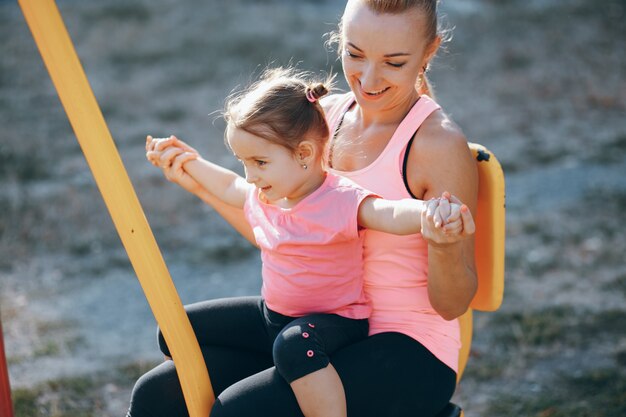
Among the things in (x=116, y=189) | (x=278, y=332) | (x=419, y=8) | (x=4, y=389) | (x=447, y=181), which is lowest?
(x=278, y=332)

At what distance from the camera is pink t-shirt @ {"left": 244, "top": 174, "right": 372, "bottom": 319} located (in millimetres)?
1991

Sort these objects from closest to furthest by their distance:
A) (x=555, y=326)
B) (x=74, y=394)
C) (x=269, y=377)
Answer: (x=269, y=377)
(x=74, y=394)
(x=555, y=326)

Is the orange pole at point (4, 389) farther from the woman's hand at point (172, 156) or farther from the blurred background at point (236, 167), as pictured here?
the blurred background at point (236, 167)

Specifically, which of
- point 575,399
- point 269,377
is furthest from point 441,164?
point 575,399

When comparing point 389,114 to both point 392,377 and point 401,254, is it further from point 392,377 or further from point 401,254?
point 392,377

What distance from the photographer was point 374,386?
1.95 m

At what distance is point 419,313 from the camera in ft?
7.00

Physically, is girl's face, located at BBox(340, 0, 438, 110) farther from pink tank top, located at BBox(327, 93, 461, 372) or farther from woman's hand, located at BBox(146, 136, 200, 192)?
woman's hand, located at BBox(146, 136, 200, 192)

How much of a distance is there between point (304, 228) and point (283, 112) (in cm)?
28

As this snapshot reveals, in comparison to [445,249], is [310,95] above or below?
above

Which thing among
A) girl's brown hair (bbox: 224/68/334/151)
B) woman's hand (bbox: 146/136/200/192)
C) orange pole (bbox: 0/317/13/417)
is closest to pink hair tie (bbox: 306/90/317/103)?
girl's brown hair (bbox: 224/68/334/151)

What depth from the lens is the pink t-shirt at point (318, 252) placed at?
1991 mm

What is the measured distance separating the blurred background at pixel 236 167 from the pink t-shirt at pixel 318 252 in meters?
0.74

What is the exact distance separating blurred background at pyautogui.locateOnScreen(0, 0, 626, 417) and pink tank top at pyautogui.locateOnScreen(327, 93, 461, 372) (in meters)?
0.75
